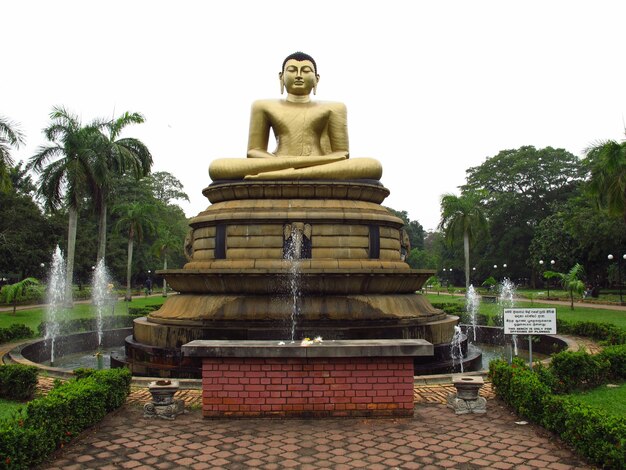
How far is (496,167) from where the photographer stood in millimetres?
60438

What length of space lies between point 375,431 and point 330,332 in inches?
165

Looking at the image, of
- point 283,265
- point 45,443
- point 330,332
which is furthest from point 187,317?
point 45,443

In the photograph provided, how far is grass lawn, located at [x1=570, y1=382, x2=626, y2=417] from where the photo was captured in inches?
298

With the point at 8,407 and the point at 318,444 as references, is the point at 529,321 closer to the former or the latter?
the point at 318,444

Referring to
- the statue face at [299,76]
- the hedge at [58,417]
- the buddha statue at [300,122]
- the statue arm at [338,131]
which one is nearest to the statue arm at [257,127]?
the buddha statue at [300,122]

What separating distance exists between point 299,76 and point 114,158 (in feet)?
53.6

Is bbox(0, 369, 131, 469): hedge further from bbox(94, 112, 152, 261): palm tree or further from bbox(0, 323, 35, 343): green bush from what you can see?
bbox(94, 112, 152, 261): palm tree

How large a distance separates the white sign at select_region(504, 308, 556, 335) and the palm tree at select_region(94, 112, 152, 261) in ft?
77.1

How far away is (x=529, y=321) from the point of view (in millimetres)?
8922

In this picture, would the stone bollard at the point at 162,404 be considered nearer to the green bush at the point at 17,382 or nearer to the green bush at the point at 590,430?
the green bush at the point at 17,382

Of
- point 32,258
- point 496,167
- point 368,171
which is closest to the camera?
point 368,171

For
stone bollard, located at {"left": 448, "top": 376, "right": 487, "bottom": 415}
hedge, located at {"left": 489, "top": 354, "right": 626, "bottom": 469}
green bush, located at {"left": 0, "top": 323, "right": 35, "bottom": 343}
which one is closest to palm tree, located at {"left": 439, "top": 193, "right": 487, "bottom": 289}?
green bush, located at {"left": 0, "top": 323, "right": 35, "bottom": 343}

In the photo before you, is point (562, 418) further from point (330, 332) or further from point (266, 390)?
point (330, 332)

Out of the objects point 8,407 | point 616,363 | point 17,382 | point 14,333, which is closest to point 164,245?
point 14,333
